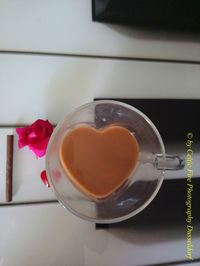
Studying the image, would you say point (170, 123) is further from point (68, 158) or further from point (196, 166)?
point (68, 158)

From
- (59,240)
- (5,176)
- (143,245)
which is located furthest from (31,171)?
(143,245)

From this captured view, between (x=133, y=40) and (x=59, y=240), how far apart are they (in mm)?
485

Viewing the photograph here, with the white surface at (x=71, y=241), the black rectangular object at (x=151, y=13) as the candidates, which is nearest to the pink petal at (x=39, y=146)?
the white surface at (x=71, y=241)

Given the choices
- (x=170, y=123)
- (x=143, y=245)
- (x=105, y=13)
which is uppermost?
(x=105, y=13)

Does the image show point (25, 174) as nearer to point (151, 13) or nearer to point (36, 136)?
point (36, 136)

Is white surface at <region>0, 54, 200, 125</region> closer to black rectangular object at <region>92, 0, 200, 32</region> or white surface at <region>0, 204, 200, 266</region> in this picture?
black rectangular object at <region>92, 0, 200, 32</region>

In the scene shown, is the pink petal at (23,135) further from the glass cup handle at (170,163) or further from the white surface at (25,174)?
the glass cup handle at (170,163)

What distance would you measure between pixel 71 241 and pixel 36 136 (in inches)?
9.6

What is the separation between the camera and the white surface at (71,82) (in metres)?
0.62

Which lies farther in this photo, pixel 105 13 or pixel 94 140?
pixel 105 13

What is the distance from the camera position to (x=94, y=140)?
0.48 metres

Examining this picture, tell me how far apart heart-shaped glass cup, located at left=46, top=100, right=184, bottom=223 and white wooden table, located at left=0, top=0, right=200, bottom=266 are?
122 mm

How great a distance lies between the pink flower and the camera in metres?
0.56

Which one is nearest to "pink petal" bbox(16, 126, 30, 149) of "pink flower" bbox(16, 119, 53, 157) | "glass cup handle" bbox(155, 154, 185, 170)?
"pink flower" bbox(16, 119, 53, 157)
